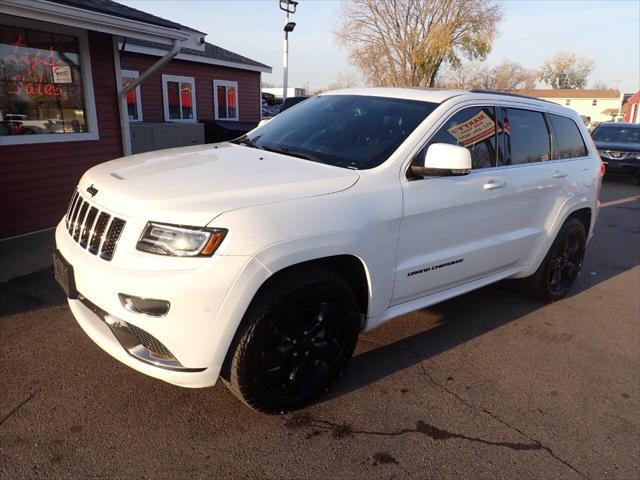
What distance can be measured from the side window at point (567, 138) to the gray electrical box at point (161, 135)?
327 inches

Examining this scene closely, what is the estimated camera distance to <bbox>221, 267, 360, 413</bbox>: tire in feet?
8.25

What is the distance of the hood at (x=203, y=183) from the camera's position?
240 centimetres

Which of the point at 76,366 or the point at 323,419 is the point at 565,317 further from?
the point at 76,366

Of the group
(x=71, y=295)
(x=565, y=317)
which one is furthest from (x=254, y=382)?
(x=565, y=317)

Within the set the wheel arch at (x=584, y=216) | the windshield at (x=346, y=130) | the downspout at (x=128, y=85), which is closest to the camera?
the windshield at (x=346, y=130)

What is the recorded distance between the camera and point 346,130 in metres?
3.51

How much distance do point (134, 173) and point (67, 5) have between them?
3.97 m

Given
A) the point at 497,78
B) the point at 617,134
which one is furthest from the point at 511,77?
the point at 617,134

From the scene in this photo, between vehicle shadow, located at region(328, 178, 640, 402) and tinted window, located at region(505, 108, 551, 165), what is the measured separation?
134 centimetres

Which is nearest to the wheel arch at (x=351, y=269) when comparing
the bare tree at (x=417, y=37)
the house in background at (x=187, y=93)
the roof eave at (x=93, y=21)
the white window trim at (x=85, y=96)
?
the roof eave at (x=93, y=21)

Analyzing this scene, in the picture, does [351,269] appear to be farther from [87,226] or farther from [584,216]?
[584,216]

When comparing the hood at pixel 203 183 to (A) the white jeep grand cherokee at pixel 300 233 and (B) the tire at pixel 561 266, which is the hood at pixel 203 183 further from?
(B) the tire at pixel 561 266

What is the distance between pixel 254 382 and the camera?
262 cm

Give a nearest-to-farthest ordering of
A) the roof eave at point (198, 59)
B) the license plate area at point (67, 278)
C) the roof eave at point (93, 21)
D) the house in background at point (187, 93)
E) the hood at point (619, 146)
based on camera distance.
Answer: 1. the license plate area at point (67, 278)
2. the roof eave at point (93, 21)
3. the house in background at point (187, 93)
4. the roof eave at point (198, 59)
5. the hood at point (619, 146)
